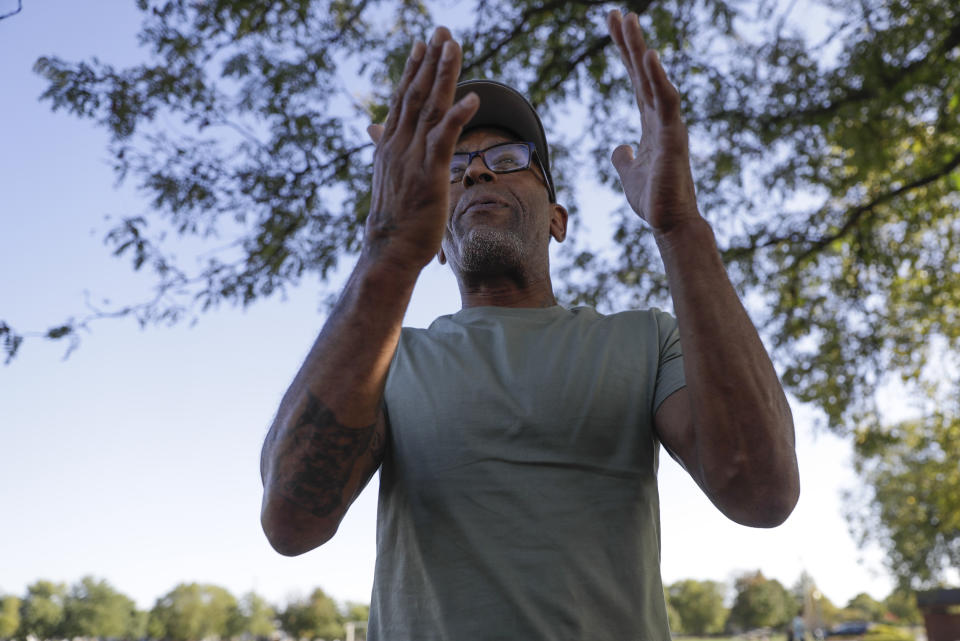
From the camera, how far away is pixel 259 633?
9988 cm

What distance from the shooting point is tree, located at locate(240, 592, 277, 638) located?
99000 millimetres

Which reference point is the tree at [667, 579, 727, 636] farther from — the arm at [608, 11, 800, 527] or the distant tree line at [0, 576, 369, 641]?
the arm at [608, 11, 800, 527]

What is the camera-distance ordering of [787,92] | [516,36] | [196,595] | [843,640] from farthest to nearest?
[196,595], [843,640], [787,92], [516,36]

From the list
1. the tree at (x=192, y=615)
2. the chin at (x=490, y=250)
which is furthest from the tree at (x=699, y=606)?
the chin at (x=490, y=250)

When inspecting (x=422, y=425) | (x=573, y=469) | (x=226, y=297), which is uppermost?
(x=226, y=297)

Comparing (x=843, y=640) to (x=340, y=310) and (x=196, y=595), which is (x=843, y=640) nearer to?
(x=340, y=310)

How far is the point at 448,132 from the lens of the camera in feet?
4.83

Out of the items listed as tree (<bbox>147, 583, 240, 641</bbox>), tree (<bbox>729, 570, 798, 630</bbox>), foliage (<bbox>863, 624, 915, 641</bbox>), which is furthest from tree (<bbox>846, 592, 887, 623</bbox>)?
tree (<bbox>147, 583, 240, 641</bbox>)

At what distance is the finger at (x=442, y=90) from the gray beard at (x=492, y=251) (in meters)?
0.63

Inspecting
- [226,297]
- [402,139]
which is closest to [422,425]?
[402,139]

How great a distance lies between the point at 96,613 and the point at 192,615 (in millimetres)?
11962

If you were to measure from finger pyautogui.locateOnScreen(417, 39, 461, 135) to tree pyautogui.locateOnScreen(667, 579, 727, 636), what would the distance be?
105082 millimetres

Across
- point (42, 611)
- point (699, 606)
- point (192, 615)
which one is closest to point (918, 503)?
point (699, 606)

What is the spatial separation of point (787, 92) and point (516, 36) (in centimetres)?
294
